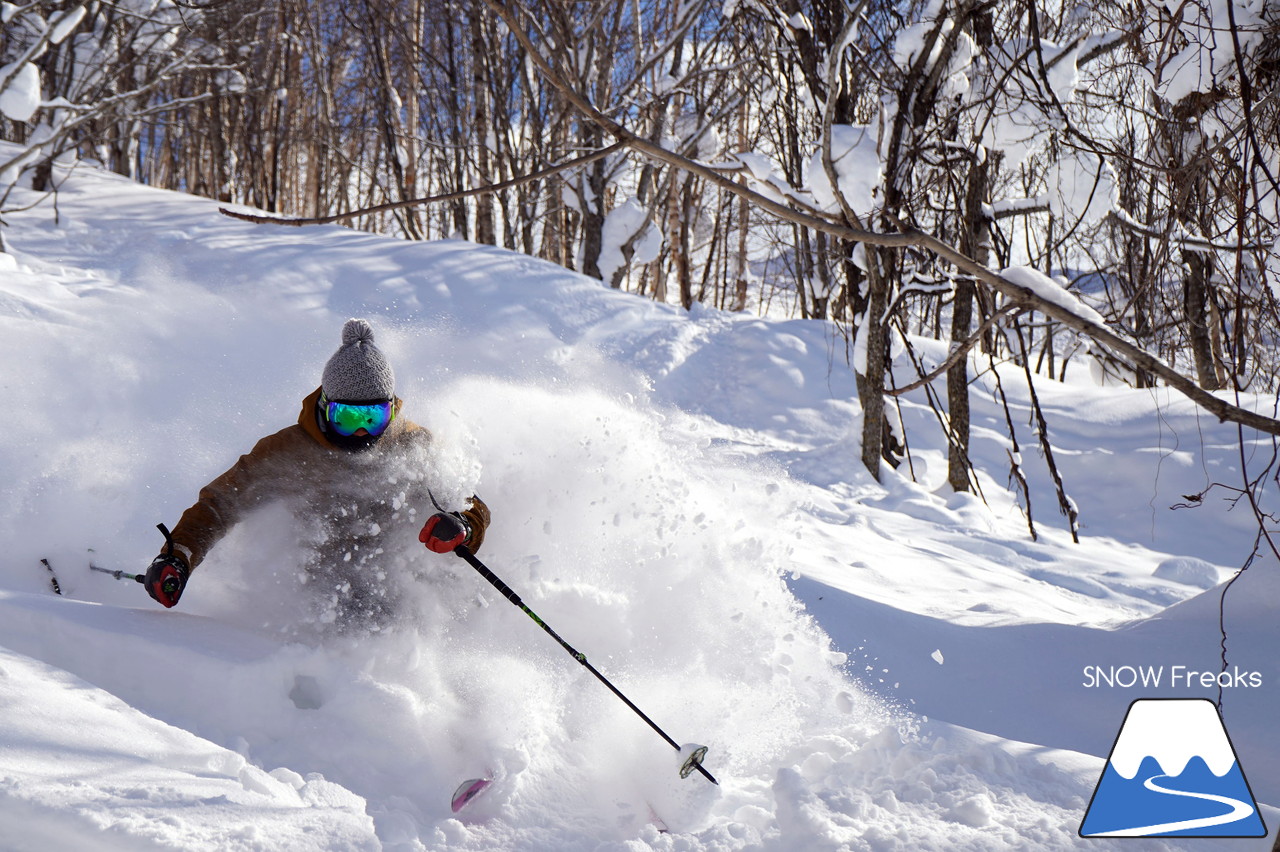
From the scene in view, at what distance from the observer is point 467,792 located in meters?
2.35

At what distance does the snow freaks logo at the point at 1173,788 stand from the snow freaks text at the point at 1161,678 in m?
0.46

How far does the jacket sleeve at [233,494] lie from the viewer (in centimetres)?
306

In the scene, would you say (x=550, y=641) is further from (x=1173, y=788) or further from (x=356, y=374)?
(x=1173, y=788)

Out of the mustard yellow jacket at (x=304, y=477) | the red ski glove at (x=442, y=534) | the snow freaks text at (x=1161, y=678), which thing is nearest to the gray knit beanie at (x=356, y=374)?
the mustard yellow jacket at (x=304, y=477)

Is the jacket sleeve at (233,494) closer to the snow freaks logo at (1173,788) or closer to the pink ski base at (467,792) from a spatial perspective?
the pink ski base at (467,792)

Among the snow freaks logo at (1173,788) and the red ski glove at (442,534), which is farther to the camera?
the red ski glove at (442,534)

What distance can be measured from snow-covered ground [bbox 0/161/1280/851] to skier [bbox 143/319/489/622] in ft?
0.35

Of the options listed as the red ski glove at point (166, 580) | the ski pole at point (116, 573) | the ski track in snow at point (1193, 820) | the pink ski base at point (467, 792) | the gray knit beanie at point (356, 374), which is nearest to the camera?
the ski track in snow at point (1193, 820)

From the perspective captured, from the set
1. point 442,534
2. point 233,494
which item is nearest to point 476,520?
point 442,534

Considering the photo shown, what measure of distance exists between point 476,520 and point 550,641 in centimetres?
53

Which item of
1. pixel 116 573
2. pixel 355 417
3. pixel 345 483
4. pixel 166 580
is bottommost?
pixel 116 573

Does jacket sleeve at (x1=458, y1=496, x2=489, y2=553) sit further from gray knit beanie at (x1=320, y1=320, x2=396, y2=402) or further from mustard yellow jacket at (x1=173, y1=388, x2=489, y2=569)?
gray knit beanie at (x1=320, y1=320, x2=396, y2=402)

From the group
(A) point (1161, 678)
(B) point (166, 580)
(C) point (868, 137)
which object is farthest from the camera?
(C) point (868, 137)

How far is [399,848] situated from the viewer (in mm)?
2049
